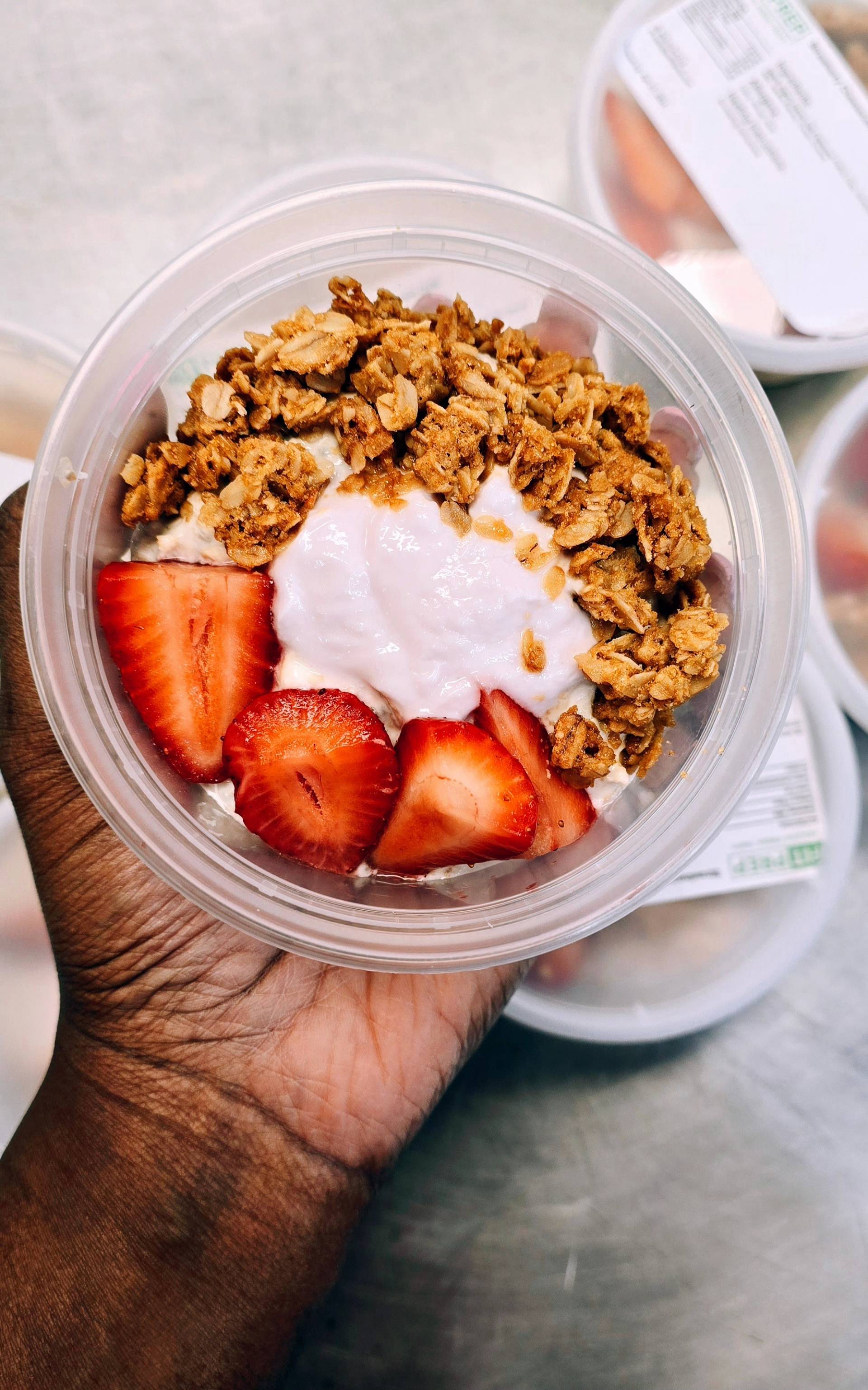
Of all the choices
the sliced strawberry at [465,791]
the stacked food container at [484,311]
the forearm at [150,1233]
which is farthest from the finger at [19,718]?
the sliced strawberry at [465,791]

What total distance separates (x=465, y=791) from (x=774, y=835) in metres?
0.70

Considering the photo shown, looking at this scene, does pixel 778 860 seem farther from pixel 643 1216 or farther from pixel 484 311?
pixel 484 311

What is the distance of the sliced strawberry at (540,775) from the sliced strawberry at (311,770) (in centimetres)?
10

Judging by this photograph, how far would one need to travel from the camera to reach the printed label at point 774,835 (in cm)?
129

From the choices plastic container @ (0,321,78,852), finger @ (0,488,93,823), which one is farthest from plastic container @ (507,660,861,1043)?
plastic container @ (0,321,78,852)

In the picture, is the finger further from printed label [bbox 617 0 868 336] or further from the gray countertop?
printed label [bbox 617 0 868 336]

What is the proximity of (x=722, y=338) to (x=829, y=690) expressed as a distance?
2.04 ft

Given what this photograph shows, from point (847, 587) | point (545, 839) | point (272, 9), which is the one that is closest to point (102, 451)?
point (545, 839)

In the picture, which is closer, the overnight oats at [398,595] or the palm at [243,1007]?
the overnight oats at [398,595]

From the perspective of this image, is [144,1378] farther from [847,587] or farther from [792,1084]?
[847,587]

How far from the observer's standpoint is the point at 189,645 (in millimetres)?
797

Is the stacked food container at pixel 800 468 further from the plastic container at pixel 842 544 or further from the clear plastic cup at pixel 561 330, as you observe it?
the clear plastic cup at pixel 561 330

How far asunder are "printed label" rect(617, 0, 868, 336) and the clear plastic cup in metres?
0.41

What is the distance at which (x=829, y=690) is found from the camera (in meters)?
1.31
